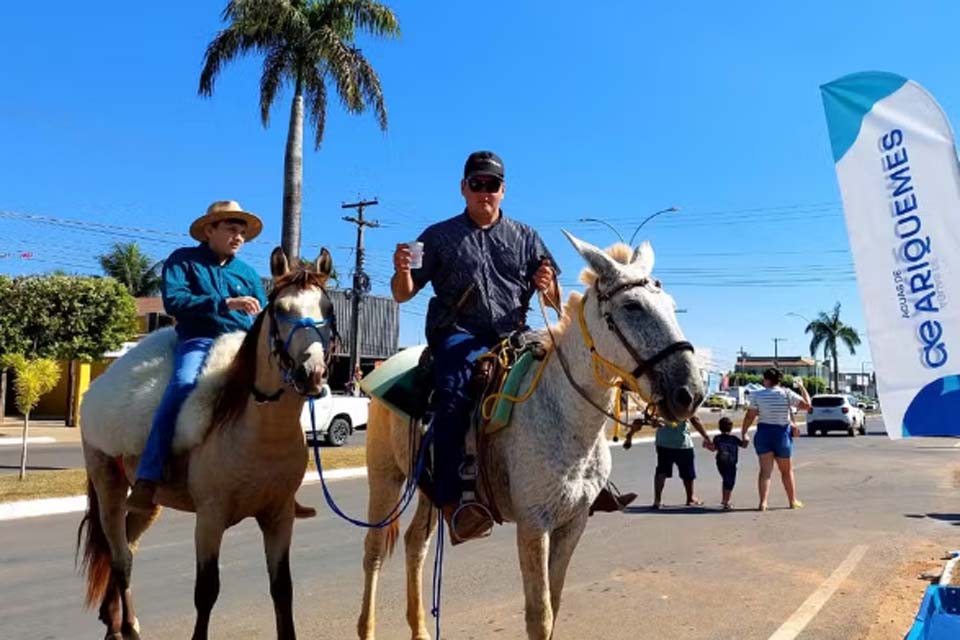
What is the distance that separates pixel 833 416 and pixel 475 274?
115 ft

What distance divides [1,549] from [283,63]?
16.2 meters

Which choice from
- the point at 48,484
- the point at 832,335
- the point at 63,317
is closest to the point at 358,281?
the point at 63,317

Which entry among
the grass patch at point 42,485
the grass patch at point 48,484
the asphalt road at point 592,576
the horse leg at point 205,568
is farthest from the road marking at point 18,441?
the horse leg at point 205,568

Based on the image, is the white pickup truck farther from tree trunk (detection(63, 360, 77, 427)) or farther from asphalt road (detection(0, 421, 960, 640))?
tree trunk (detection(63, 360, 77, 427))

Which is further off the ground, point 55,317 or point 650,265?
point 55,317

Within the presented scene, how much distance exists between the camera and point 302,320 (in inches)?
155

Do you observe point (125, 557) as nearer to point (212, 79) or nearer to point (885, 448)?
point (212, 79)

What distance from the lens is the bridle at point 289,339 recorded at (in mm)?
3914

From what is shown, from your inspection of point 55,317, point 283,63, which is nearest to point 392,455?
point 283,63

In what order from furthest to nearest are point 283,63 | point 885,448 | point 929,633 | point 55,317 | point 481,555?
point 55,317 → point 885,448 → point 283,63 → point 481,555 → point 929,633

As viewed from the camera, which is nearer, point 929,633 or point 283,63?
point 929,633

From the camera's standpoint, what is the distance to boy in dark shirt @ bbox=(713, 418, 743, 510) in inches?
502

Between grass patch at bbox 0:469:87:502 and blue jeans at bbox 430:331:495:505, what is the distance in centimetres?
902

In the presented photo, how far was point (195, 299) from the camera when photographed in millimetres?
4594
